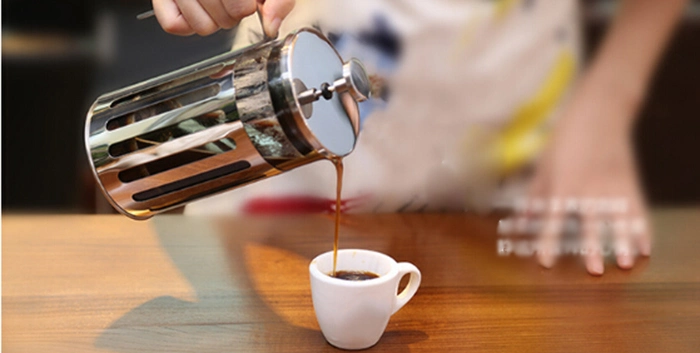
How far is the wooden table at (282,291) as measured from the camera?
0.60 m

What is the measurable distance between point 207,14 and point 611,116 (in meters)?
0.71

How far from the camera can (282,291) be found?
70cm

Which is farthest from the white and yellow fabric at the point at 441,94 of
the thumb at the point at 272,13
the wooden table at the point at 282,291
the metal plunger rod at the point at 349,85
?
the metal plunger rod at the point at 349,85

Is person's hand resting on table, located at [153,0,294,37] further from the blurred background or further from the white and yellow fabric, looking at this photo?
the blurred background

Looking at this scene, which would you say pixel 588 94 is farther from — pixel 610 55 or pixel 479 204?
pixel 479 204

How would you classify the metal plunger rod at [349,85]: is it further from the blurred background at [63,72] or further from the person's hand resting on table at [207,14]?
the blurred background at [63,72]

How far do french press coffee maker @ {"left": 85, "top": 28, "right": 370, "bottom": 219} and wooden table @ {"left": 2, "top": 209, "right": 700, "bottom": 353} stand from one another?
138 millimetres

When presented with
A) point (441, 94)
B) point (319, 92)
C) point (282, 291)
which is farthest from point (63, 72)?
point (319, 92)

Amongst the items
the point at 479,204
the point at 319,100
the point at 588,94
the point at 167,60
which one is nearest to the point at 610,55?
the point at 588,94

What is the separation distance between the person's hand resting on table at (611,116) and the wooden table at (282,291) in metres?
0.12

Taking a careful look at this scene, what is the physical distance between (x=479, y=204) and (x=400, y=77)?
11.7 inches

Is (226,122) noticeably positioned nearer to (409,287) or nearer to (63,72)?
(409,287)

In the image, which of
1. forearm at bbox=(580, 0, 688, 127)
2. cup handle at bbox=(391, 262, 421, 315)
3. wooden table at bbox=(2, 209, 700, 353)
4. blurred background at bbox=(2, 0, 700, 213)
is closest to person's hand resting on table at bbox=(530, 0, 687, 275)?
forearm at bbox=(580, 0, 688, 127)

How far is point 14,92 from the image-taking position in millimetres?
1593
